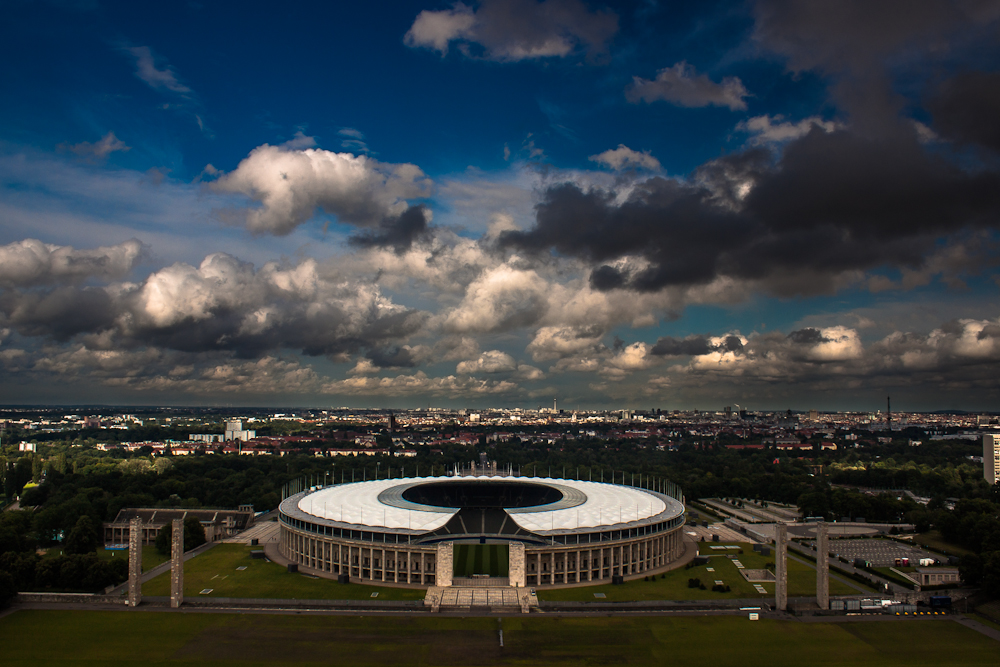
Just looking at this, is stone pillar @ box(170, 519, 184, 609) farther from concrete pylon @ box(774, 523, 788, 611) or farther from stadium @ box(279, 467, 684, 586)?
concrete pylon @ box(774, 523, 788, 611)

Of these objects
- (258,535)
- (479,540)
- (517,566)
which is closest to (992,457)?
(517,566)

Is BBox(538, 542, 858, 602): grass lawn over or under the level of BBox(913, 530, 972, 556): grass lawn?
over

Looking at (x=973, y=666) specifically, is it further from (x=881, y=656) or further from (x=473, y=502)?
(x=473, y=502)

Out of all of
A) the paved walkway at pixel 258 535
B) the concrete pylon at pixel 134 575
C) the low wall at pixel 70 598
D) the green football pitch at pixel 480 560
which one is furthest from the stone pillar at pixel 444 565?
the paved walkway at pixel 258 535

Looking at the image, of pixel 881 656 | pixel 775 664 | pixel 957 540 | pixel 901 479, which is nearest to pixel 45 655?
pixel 775 664

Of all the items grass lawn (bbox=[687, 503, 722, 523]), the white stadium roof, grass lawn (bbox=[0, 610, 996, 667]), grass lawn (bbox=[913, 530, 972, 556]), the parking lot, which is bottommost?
grass lawn (bbox=[687, 503, 722, 523])

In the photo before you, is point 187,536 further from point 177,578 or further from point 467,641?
point 467,641

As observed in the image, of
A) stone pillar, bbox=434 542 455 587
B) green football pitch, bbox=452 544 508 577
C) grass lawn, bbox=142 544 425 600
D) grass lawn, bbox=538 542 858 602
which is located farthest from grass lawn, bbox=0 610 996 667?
green football pitch, bbox=452 544 508 577
